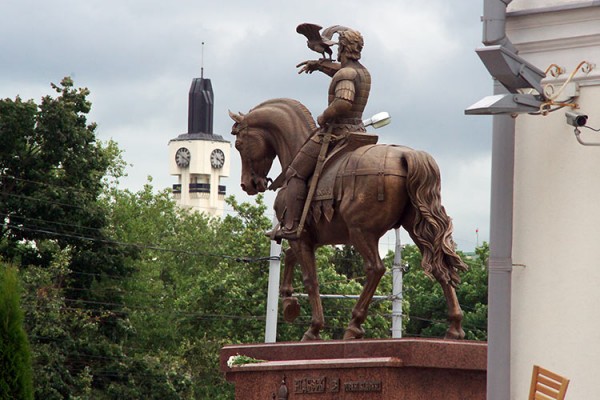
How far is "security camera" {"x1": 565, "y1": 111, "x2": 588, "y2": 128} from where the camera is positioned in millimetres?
10734

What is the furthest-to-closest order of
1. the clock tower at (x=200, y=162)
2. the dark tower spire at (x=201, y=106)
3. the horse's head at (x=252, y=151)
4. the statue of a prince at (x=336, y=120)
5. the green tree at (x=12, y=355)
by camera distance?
1. the clock tower at (x=200, y=162)
2. the dark tower spire at (x=201, y=106)
3. the green tree at (x=12, y=355)
4. the horse's head at (x=252, y=151)
5. the statue of a prince at (x=336, y=120)

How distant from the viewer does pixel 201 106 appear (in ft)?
490

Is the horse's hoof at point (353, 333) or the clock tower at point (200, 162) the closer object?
the horse's hoof at point (353, 333)

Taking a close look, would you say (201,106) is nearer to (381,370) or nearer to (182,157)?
(182,157)

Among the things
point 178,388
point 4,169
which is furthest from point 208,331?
point 4,169

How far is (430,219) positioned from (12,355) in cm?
874

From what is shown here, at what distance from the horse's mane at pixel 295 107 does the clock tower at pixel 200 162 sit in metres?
133

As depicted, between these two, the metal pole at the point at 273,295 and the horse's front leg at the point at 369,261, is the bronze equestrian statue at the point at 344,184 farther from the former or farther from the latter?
the metal pole at the point at 273,295

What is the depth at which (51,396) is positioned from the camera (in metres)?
34.7

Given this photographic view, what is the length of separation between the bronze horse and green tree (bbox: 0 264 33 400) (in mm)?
6382

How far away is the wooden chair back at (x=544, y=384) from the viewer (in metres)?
11.0

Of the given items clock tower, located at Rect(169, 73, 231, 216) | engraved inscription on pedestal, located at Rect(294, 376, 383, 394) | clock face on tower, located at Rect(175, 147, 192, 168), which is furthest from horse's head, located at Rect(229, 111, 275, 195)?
clock face on tower, located at Rect(175, 147, 192, 168)

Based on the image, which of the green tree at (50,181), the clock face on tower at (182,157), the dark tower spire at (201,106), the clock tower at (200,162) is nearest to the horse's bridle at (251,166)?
the green tree at (50,181)

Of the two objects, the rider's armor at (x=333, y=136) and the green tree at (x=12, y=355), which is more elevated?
the rider's armor at (x=333, y=136)
